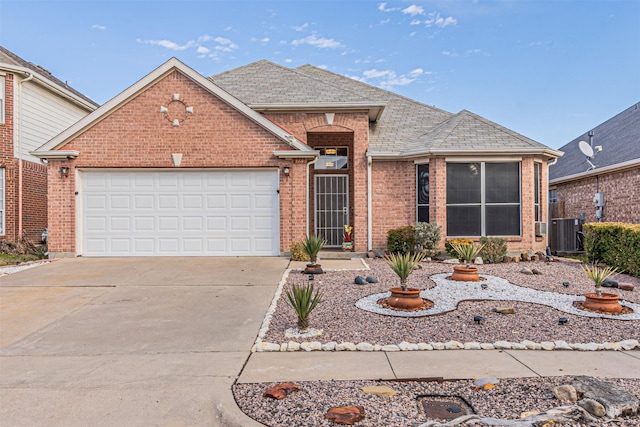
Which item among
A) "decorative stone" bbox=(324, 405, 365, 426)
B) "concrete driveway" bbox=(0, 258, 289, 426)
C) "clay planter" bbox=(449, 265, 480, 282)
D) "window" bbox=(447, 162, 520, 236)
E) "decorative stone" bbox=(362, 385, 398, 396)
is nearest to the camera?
"decorative stone" bbox=(324, 405, 365, 426)

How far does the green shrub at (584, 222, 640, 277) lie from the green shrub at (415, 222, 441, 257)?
13.5 ft

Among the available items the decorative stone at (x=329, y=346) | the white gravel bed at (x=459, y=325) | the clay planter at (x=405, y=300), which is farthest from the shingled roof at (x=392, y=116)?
the decorative stone at (x=329, y=346)

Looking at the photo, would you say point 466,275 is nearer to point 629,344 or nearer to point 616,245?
point 629,344

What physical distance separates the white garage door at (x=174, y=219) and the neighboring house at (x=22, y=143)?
3.76 meters

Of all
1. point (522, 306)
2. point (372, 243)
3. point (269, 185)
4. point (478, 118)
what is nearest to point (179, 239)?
point (269, 185)

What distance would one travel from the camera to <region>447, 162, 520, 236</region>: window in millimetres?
12922

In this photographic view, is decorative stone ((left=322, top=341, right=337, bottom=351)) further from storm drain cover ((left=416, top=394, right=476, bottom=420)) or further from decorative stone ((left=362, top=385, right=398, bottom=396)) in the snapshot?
storm drain cover ((left=416, top=394, right=476, bottom=420))

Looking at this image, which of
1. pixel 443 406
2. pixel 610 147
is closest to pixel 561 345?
pixel 443 406

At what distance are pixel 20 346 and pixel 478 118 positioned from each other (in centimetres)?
1358

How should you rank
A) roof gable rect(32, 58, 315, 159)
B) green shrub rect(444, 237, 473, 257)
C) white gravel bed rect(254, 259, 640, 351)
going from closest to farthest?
1. white gravel bed rect(254, 259, 640, 351)
2. roof gable rect(32, 58, 315, 159)
3. green shrub rect(444, 237, 473, 257)

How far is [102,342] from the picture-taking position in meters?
5.49

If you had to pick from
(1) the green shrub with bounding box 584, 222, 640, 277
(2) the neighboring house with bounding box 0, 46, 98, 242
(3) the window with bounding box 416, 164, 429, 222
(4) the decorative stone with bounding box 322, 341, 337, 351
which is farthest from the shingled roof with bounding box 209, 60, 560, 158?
(4) the decorative stone with bounding box 322, 341, 337, 351

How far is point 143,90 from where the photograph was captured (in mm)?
12180

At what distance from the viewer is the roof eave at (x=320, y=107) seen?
43.8 ft
